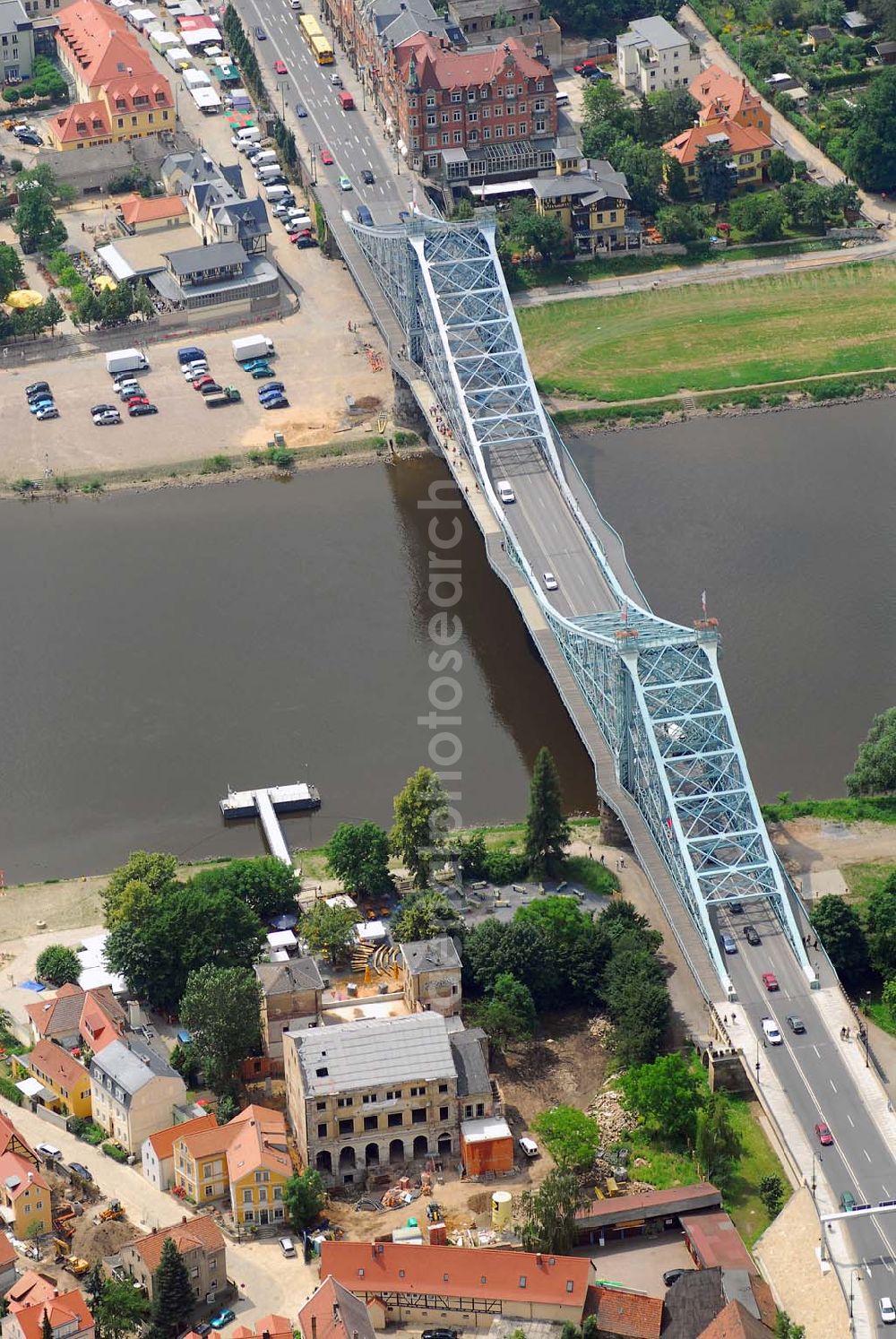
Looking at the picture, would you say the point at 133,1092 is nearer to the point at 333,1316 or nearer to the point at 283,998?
the point at 283,998

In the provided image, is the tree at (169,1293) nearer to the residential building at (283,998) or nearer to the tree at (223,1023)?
the tree at (223,1023)

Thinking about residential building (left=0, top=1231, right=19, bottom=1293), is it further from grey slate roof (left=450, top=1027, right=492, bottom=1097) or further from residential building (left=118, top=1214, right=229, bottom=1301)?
grey slate roof (left=450, top=1027, right=492, bottom=1097)

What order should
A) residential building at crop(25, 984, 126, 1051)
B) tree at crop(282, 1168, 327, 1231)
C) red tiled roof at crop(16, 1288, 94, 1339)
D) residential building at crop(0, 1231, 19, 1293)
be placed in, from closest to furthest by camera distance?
red tiled roof at crop(16, 1288, 94, 1339), residential building at crop(0, 1231, 19, 1293), tree at crop(282, 1168, 327, 1231), residential building at crop(25, 984, 126, 1051)

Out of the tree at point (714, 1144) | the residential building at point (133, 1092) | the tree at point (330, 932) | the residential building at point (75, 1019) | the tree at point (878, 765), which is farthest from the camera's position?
the tree at point (878, 765)

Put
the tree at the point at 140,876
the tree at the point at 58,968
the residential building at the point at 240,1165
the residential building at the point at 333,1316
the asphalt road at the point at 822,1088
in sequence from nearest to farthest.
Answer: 1. the residential building at the point at 333,1316
2. the asphalt road at the point at 822,1088
3. the residential building at the point at 240,1165
4. the tree at the point at 58,968
5. the tree at the point at 140,876

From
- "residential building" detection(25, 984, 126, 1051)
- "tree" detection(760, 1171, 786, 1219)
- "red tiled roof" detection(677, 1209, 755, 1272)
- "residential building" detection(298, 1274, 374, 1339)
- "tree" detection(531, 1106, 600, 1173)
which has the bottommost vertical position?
"tree" detection(760, 1171, 786, 1219)

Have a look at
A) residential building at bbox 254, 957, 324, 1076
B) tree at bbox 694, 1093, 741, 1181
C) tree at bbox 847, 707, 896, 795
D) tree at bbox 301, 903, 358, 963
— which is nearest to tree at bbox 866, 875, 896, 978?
tree at bbox 847, 707, 896, 795

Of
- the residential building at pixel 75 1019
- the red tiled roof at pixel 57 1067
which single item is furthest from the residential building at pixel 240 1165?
the residential building at pixel 75 1019
